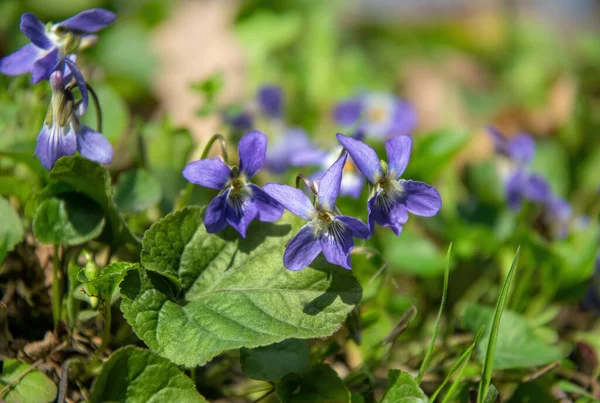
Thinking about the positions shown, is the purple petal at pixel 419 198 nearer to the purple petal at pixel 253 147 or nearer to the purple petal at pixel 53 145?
the purple petal at pixel 253 147

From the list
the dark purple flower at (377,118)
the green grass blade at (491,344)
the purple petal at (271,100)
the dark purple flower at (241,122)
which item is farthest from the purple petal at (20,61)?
the dark purple flower at (377,118)

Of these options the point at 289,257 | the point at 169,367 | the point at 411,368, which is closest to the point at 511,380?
the point at 411,368

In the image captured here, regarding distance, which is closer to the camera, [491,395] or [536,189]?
[491,395]

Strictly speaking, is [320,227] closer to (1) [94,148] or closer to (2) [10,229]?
(1) [94,148]

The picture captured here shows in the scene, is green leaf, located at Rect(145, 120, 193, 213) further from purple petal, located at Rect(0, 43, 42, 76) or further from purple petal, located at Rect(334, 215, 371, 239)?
purple petal, located at Rect(334, 215, 371, 239)

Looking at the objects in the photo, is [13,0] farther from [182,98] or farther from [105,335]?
[105,335]

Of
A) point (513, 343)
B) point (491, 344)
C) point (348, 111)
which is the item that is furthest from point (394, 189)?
point (348, 111)
